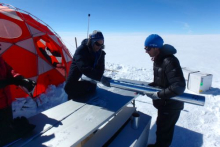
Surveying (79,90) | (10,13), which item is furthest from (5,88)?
(10,13)

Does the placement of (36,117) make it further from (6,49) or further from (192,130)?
(6,49)

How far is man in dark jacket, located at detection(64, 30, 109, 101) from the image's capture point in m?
2.15

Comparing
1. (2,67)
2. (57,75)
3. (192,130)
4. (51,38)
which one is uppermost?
(51,38)

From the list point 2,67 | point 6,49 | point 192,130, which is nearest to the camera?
point 2,67

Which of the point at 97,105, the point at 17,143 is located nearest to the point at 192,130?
the point at 97,105

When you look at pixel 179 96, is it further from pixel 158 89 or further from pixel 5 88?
pixel 5 88

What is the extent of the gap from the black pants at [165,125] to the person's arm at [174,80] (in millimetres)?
387

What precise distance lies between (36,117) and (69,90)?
26.2 inches

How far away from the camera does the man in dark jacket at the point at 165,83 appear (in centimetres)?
175

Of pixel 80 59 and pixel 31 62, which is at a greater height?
pixel 80 59

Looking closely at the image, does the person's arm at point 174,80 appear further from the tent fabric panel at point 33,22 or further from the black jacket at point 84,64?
the tent fabric panel at point 33,22

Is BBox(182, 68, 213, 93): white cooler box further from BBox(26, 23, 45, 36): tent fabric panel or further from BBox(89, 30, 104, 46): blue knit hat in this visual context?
BBox(26, 23, 45, 36): tent fabric panel

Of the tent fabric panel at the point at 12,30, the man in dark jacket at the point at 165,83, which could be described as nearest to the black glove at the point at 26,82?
the man in dark jacket at the point at 165,83

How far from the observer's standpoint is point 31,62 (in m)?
4.38
